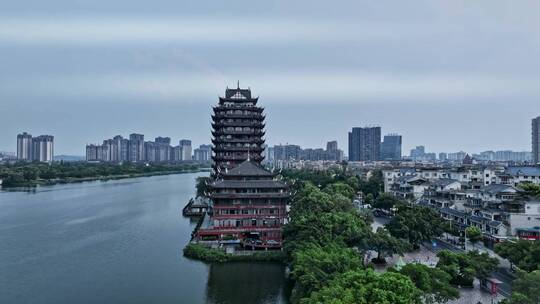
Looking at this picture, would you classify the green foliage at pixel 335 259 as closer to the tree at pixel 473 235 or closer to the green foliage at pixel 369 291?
the green foliage at pixel 369 291

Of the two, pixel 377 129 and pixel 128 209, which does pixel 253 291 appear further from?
pixel 377 129

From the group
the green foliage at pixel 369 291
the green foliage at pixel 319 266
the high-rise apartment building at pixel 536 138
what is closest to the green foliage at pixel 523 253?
the green foliage at pixel 319 266

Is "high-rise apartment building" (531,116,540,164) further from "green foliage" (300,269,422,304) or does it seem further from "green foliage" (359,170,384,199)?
"green foliage" (300,269,422,304)

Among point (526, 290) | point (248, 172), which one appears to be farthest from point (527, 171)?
point (526, 290)

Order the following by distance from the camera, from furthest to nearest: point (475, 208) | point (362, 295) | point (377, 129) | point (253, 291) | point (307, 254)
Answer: point (377, 129) → point (475, 208) → point (253, 291) → point (307, 254) → point (362, 295)

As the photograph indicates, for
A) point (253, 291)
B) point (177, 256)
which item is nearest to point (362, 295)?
point (253, 291)

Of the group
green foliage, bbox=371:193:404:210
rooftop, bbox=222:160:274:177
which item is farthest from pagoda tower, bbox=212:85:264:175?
green foliage, bbox=371:193:404:210

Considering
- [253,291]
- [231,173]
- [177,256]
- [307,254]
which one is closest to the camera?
[307,254]
